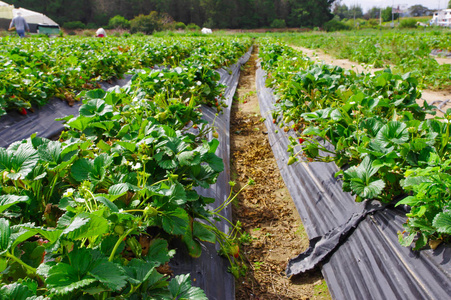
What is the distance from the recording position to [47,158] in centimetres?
160

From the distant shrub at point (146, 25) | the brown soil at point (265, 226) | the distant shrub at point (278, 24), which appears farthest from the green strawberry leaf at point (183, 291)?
the distant shrub at point (278, 24)

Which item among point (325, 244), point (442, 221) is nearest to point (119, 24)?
point (325, 244)

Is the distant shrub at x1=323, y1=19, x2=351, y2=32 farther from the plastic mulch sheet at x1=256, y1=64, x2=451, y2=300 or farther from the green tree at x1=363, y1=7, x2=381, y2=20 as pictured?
the green tree at x1=363, y1=7, x2=381, y2=20

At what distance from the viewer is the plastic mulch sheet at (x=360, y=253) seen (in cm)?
161

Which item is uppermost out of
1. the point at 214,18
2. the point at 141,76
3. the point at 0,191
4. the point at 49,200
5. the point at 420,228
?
the point at 214,18

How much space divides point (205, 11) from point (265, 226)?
2208 inches

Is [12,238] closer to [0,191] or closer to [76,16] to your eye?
[0,191]

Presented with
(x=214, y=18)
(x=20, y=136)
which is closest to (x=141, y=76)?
(x=20, y=136)

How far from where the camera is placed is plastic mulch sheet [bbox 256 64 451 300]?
161 centimetres

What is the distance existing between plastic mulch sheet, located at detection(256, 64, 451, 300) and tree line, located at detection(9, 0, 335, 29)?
49.6 meters

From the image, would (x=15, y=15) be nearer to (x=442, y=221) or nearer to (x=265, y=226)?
(x=265, y=226)

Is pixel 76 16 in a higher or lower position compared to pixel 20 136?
higher

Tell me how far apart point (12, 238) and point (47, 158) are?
1.86 ft

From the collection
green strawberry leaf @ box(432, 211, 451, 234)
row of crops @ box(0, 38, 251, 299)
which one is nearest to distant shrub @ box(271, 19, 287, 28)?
row of crops @ box(0, 38, 251, 299)
